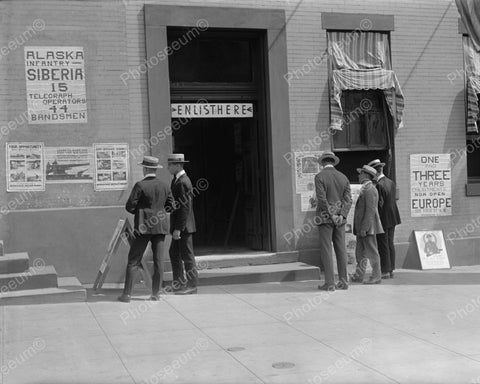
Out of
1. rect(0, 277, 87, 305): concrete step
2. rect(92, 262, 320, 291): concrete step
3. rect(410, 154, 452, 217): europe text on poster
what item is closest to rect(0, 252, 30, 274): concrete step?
rect(0, 277, 87, 305): concrete step

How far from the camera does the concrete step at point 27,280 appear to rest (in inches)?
354

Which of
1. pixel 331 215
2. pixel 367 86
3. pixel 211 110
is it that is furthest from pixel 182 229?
pixel 367 86

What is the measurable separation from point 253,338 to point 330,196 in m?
3.27

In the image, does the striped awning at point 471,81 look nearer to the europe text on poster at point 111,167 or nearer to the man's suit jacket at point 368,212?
the man's suit jacket at point 368,212

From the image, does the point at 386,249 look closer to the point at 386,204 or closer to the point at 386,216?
the point at 386,216

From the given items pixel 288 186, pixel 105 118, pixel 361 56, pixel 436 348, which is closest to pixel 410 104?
pixel 361 56

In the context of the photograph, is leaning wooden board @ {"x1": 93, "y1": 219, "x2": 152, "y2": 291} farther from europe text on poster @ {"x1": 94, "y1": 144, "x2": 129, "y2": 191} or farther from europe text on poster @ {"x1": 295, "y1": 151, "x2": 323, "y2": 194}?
europe text on poster @ {"x1": 295, "y1": 151, "x2": 323, "y2": 194}

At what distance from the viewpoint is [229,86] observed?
11445 mm

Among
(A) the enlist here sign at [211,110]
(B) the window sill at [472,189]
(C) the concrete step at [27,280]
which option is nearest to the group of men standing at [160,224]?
(C) the concrete step at [27,280]

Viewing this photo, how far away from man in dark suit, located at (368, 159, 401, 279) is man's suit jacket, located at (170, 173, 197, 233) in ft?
10.8

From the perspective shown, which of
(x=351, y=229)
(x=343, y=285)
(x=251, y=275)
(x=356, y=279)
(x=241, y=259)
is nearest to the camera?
(x=343, y=285)

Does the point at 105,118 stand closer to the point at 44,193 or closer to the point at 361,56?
the point at 44,193

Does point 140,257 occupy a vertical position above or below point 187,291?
above

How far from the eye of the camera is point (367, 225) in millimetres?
10164
